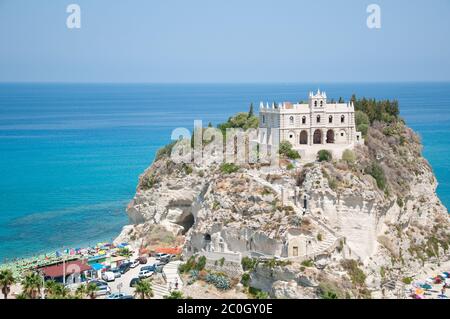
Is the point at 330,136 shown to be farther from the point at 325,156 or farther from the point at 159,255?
the point at 159,255

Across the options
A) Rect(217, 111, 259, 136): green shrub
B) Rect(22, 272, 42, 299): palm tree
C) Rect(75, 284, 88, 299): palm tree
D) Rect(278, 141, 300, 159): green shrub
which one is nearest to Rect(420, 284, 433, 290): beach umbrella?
Rect(278, 141, 300, 159): green shrub

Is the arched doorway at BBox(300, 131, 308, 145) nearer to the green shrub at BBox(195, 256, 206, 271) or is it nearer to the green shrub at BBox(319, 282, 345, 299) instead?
the green shrub at BBox(195, 256, 206, 271)

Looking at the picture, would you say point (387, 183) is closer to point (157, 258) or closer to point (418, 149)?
point (418, 149)

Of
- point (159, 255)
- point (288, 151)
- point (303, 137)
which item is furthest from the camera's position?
point (303, 137)

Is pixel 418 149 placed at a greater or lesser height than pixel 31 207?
greater

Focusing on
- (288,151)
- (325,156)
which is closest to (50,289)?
(288,151)
